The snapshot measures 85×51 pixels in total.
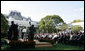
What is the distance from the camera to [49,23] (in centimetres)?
4431

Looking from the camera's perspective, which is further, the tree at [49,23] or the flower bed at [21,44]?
the tree at [49,23]

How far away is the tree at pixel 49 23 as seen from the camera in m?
44.5

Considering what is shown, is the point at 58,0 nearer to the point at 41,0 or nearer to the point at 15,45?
the point at 41,0

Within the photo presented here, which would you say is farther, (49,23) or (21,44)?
(49,23)

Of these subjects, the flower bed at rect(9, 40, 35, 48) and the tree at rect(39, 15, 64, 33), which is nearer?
the flower bed at rect(9, 40, 35, 48)

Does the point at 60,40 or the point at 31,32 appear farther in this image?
the point at 60,40

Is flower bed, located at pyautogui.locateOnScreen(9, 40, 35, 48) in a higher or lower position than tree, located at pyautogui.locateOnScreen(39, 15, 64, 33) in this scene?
lower

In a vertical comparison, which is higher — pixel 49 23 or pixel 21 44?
pixel 49 23

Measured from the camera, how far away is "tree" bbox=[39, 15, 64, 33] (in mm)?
44500

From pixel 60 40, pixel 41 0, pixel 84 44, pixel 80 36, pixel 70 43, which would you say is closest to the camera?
pixel 41 0

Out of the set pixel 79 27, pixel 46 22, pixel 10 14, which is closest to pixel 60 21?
pixel 46 22

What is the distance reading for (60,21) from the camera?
46.2 m

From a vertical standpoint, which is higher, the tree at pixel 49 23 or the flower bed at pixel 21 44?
the tree at pixel 49 23

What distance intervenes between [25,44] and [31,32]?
3.30 m
